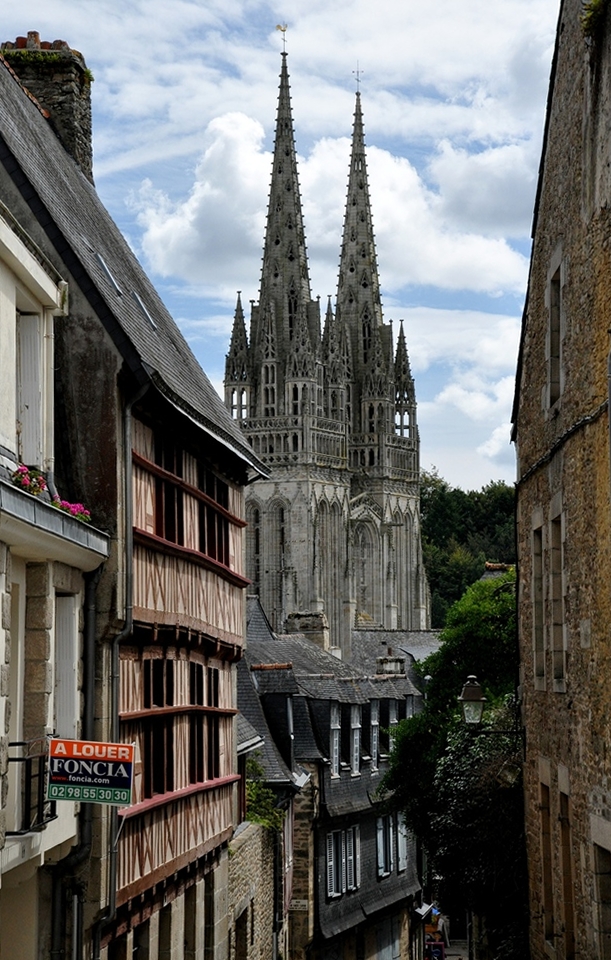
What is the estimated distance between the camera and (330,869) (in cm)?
3077

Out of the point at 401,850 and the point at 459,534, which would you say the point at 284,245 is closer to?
the point at 459,534

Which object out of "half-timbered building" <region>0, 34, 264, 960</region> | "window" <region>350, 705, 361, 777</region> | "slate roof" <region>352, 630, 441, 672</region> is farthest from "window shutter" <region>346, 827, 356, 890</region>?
"slate roof" <region>352, 630, 441, 672</region>

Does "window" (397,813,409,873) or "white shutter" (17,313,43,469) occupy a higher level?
"white shutter" (17,313,43,469)

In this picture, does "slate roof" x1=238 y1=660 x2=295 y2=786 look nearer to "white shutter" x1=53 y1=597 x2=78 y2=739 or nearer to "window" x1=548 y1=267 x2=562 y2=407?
"window" x1=548 y1=267 x2=562 y2=407

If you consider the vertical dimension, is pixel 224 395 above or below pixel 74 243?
above

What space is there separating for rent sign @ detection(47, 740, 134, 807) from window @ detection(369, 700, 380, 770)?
2364 cm

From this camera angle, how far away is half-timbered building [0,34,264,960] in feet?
44.9

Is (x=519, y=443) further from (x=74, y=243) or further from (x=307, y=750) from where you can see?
(x=307, y=750)

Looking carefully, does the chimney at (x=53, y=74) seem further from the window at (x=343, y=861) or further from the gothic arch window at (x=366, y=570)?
the gothic arch window at (x=366, y=570)

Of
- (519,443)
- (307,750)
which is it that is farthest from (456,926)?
(519,443)

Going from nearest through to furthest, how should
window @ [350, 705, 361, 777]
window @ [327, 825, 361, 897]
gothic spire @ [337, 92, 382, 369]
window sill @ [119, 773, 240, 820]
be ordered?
window sill @ [119, 773, 240, 820] → window @ [327, 825, 361, 897] → window @ [350, 705, 361, 777] → gothic spire @ [337, 92, 382, 369]

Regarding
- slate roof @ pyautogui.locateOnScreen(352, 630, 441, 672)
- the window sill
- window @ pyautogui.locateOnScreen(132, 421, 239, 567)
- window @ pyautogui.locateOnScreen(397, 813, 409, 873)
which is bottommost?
window @ pyautogui.locateOnScreen(397, 813, 409, 873)

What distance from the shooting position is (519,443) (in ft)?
59.7

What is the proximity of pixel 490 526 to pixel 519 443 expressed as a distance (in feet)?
350
